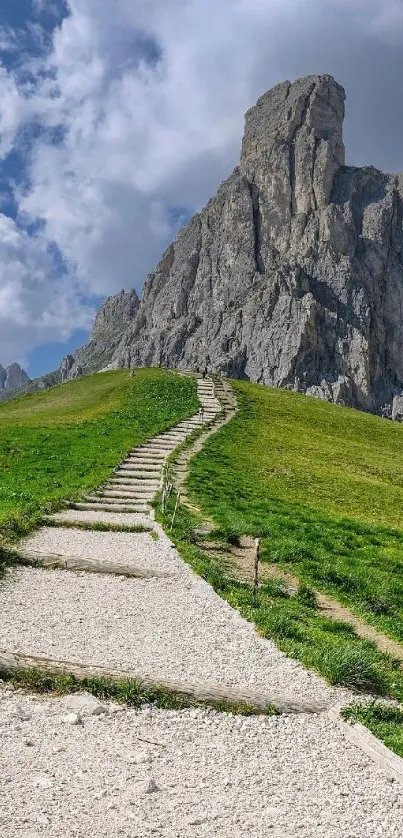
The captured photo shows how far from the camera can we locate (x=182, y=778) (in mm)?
6863

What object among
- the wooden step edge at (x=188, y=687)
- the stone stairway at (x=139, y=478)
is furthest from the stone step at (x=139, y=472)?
the wooden step edge at (x=188, y=687)

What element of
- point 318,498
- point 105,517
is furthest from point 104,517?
point 318,498

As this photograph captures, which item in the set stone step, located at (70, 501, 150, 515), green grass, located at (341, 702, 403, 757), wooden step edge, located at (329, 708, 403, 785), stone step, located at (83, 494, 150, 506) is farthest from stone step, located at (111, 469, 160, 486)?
wooden step edge, located at (329, 708, 403, 785)

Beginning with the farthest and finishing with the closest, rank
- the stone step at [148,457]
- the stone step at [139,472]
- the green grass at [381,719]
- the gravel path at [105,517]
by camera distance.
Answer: the stone step at [148,457] < the stone step at [139,472] < the gravel path at [105,517] < the green grass at [381,719]

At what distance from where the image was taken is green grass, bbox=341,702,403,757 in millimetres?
8094

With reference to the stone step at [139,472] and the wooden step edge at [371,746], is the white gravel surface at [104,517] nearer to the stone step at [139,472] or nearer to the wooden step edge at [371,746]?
the stone step at [139,472]

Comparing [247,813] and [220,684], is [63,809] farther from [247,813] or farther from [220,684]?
[220,684]

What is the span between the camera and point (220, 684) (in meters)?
9.05

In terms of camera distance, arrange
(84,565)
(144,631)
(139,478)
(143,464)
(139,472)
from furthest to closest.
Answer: (143,464) → (139,472) → (139,478) → (84,565) → (144,631)

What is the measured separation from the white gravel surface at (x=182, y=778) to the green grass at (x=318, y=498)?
21.1ft

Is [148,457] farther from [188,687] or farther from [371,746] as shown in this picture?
[371,746]

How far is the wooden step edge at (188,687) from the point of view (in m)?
8.76

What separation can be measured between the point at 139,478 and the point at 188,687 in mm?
20670

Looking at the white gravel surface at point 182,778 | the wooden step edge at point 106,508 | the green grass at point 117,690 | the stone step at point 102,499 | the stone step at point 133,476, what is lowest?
the white gravel surface at point 182,778
